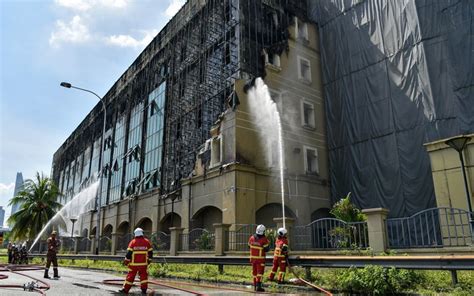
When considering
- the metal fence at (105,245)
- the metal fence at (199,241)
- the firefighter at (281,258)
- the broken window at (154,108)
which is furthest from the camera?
the broken window at (154,108)

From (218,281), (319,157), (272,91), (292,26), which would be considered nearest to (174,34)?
(292,26)

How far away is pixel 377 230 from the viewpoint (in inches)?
464

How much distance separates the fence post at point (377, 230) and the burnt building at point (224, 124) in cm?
1069

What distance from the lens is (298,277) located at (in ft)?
34.9

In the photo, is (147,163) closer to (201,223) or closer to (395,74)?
(201,223)

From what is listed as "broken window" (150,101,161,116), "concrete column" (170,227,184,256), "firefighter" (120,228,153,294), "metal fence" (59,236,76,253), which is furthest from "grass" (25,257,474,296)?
"broken window" (150,101,161,116)

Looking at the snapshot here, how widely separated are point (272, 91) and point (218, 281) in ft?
52.1

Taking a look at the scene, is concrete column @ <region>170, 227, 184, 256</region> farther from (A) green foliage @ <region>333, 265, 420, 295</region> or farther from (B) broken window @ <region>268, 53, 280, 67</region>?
(B) broken window @ <region>268, 53, 280, 67</region>

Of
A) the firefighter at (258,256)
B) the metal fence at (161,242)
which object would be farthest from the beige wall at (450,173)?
the metal fence at (161,242)

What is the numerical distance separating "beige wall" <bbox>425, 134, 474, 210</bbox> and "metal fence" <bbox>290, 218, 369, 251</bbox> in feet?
16.9

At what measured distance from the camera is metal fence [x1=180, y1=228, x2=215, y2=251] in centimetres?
1877

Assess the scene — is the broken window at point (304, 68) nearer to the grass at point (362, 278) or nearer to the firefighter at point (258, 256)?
the grass at point (362, 278)

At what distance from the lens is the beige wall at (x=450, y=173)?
16188 mm

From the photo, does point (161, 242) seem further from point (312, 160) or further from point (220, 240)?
point (312, 160)
